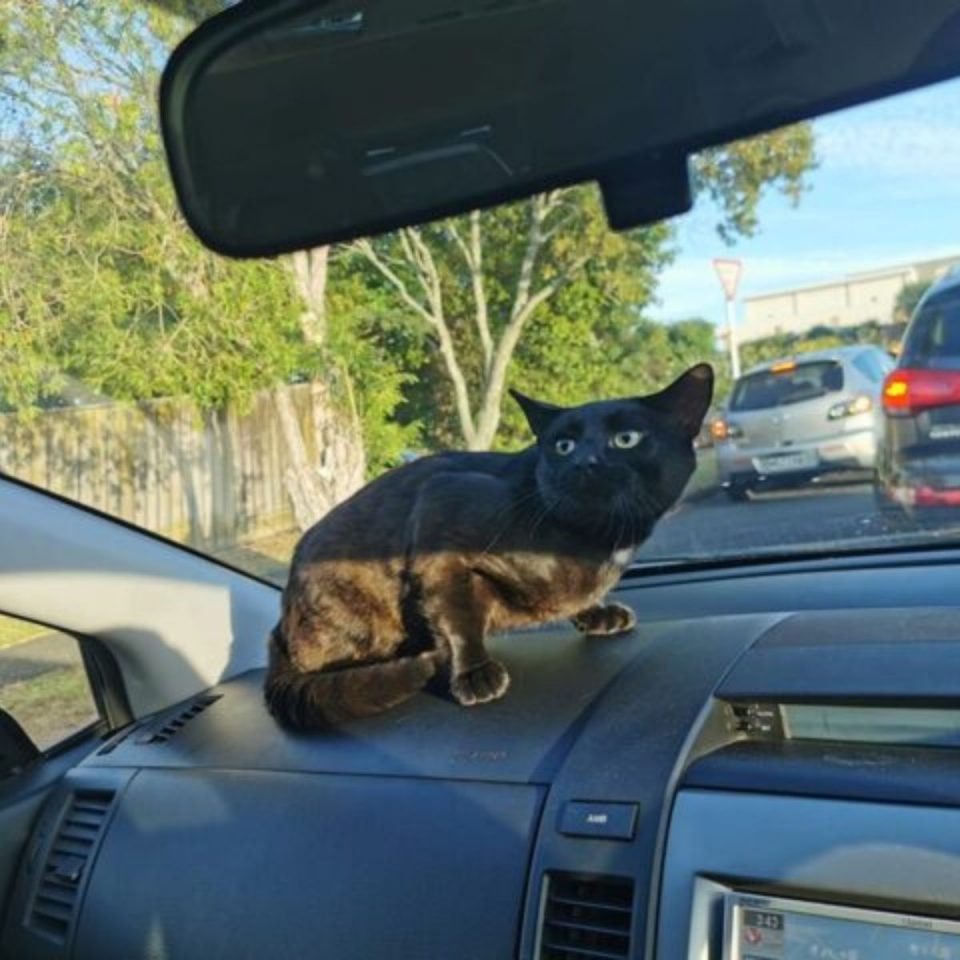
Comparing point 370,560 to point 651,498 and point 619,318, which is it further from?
point 619,318

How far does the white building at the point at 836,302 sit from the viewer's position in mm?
3543

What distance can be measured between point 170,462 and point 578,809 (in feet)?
9.90

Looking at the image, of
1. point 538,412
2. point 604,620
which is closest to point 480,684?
point 604,620

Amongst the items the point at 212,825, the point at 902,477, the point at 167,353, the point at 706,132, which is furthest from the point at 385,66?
the point at 167,353

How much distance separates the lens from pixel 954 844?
6.52ft

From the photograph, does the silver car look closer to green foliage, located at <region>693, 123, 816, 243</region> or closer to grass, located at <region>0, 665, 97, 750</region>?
green foliage, located at <region>693, 123, 816, 243</region>

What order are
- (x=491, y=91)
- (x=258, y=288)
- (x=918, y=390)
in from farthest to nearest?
(x=258, y=288)
(x=918, y=390)
(x=491, y=91)

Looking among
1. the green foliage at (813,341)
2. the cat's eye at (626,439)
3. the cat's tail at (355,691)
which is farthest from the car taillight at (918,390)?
the cat's tail at (355,691)

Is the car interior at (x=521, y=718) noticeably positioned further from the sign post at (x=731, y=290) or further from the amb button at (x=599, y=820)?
the sign post at (x=731, y=290)

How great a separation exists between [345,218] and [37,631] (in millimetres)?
1946

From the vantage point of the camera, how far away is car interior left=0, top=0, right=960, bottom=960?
75.8 inches

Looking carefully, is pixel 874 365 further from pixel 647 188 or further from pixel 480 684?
pixel 647 188

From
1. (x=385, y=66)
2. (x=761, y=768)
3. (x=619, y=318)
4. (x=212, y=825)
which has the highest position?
(x=385, y=66)

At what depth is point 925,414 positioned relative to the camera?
3.95 meters
